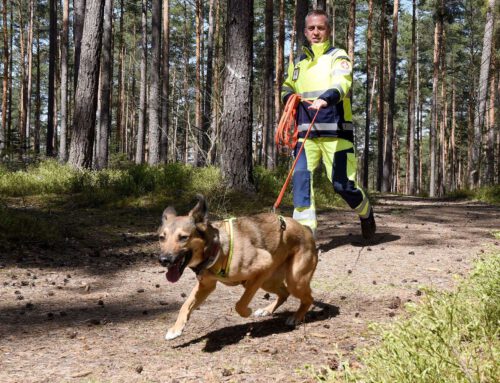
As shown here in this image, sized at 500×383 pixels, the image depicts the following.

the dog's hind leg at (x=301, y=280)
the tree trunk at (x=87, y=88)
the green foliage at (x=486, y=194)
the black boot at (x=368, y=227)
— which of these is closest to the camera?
the dog's hind leg at (x=301, y=280)

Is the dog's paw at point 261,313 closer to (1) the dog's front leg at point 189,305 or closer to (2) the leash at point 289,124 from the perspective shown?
(1) the dog's front leg at point 189,305

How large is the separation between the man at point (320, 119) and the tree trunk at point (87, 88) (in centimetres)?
805

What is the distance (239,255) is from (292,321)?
2.91 ft

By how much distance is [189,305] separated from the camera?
3895 millimetres

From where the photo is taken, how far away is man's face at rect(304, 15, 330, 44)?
19.8 feet

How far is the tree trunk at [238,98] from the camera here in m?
10.4

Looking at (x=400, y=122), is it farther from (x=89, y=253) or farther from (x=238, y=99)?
(x=89, y=253)

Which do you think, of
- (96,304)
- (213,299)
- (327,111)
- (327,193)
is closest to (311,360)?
(213,299)

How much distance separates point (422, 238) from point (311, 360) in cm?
487

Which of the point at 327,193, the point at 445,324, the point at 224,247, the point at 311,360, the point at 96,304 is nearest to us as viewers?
the point at 445,324

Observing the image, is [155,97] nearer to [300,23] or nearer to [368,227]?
[300,23]

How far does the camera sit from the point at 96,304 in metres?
5.06

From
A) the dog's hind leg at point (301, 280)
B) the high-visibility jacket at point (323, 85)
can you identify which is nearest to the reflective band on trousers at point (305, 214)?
the high-visibility jacket at point (323, 85)

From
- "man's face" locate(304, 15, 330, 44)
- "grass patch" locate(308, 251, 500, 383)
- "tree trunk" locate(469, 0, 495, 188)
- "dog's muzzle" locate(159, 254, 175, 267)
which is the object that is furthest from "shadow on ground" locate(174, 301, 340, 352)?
"tree trunk" locate(469, 0, 495, 188)
